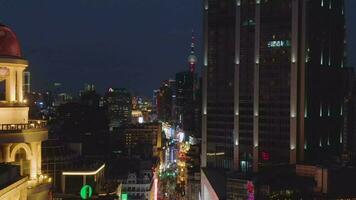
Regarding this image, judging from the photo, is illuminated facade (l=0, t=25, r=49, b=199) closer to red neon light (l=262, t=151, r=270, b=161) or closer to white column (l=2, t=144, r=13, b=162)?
white column (l=2, t=144, r=13, b=162)

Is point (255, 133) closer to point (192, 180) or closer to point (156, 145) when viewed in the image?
point (192, 180)

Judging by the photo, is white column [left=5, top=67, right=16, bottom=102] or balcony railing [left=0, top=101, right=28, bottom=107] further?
white column [left=5, top=67, right=16, bottom=102]

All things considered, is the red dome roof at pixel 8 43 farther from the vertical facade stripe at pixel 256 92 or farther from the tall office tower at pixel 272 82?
the vertical facade stripe at pixel 256 92

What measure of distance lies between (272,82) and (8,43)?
55708mm

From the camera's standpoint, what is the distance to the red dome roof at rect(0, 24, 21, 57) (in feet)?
73.9

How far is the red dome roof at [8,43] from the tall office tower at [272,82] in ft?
177

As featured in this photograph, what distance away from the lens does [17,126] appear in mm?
22328

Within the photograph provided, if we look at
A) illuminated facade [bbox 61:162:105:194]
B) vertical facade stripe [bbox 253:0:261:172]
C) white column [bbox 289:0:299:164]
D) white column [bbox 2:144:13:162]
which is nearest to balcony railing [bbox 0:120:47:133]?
white column [bbox 2:144:13:162]

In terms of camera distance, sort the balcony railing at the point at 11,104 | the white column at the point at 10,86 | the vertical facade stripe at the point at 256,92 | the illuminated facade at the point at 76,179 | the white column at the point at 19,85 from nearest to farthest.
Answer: the balcony railing at the point at 11,104 → the white column at the point at 10,86 → the white column at the point at 19,85 → the illuminated facade at the point at 76,179 → the vertical facade stripe at the point at 256,92

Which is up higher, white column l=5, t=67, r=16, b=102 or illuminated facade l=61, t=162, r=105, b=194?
white column l=5, t=67, r=16, b=102

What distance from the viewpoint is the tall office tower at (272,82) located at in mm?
72938

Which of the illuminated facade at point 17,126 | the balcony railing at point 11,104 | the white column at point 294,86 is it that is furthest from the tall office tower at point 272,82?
the balcony railing at point 11,104

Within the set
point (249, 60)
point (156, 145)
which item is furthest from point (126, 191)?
point (156, 145)

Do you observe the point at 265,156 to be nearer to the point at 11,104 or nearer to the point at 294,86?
the point at 294,86
